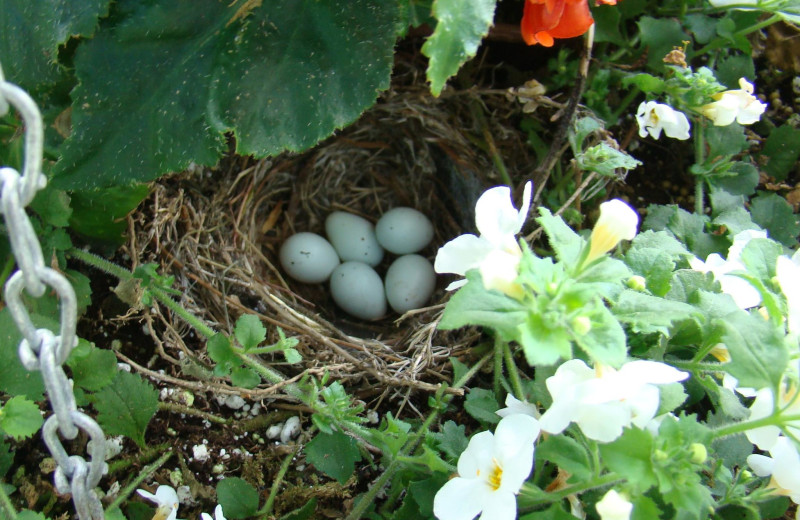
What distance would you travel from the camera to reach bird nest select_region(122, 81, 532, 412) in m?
1.14

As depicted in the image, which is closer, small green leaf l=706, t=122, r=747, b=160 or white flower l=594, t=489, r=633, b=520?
white flower l=594, t=489, r=633, b=520

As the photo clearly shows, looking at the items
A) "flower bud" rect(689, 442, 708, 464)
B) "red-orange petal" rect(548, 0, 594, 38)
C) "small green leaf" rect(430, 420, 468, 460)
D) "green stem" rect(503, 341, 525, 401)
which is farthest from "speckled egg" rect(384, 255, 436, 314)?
"flower bud" rect(689, 442, 708, 464)

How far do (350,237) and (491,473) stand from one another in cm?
88

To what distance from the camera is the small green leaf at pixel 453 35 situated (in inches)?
28.7

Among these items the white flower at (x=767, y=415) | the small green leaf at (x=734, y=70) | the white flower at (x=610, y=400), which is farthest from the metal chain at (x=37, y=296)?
the small green leaf at (x=734, y=70)

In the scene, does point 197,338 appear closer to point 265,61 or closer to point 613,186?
point 265,61

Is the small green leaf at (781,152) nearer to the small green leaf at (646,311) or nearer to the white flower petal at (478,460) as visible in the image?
the small green leaf at (646,311)

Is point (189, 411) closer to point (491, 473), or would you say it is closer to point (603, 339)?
point (491, 473)

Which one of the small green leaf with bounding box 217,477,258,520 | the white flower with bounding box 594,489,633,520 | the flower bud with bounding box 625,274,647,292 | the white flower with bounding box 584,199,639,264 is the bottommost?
the small green leaf with bounding box 217,477,258,520

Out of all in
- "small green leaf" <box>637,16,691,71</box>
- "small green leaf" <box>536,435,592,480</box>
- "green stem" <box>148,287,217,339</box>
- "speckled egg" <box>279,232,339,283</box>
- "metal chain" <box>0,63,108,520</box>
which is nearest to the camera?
"metal chain" <box>0,63,108,520</box>

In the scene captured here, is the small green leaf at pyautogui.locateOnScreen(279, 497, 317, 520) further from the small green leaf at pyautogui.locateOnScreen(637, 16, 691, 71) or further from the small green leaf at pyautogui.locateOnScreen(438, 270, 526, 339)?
the small green leaf at pyautogui.locateOnScreen(637, 16, 691, 71)

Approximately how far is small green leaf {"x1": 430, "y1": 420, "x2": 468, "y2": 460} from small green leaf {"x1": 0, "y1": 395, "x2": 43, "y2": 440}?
0.50 meters

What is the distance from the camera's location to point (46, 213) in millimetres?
1040

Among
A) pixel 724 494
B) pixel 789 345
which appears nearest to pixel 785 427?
pixel 789 345
